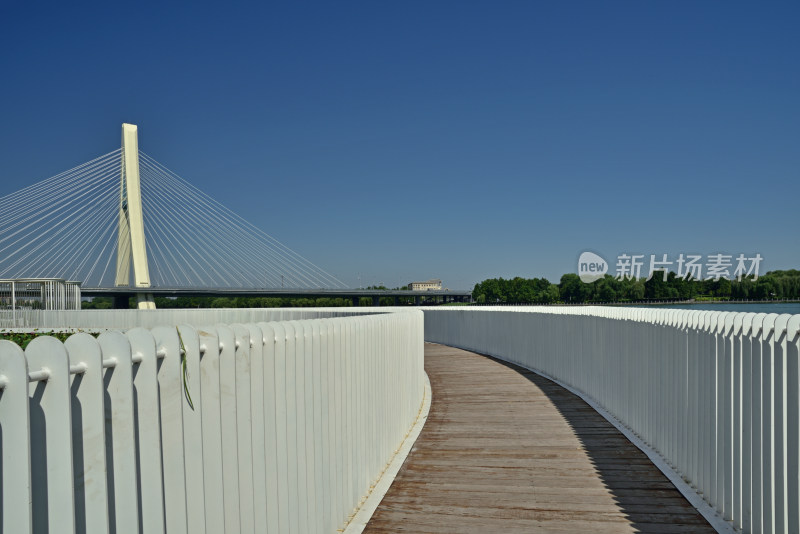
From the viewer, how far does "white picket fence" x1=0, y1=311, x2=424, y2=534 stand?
2.04m

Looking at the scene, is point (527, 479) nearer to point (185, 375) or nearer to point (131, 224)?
point (185, 375)

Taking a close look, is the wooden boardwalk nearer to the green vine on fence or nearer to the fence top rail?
the fence top rail

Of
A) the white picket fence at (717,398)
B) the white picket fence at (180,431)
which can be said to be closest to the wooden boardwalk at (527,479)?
the white picket fence at (717,398)

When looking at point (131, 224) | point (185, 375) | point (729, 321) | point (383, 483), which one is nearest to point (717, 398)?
point (729, 321)

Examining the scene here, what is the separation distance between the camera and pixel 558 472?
6.91 meters

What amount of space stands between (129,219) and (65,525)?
153ft

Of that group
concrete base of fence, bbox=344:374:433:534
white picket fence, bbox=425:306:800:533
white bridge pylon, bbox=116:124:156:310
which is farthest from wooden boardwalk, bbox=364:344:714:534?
white bridge pylon, bbox=116:124:156:310

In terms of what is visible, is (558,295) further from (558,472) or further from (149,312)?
(558,472)

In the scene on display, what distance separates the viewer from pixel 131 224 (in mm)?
44250

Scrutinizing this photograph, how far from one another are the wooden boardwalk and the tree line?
5526cm

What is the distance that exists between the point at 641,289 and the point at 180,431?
150 metres

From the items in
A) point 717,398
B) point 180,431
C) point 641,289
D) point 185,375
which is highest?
point 185,375

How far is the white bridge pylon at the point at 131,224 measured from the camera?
43625mm

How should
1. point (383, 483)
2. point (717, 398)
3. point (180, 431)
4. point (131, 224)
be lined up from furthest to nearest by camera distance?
point (131, 224) → point (383, 483) → point (717, 398) → point (180, 431)
